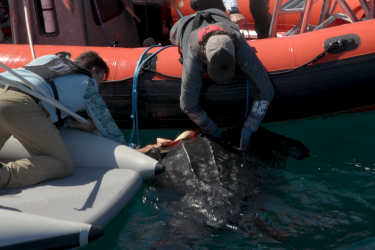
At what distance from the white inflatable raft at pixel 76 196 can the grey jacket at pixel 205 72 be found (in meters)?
0.63

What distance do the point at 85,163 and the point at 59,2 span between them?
2046 mm

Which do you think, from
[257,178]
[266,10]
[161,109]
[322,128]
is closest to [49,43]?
[161,109]

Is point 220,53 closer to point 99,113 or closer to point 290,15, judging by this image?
point 99,113

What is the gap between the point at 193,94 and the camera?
2824mm

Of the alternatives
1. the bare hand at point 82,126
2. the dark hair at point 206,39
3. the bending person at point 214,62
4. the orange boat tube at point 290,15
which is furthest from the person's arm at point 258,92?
the orange boat tube at point 290,15

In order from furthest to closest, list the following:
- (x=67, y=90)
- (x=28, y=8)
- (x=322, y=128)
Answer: (x=28, y=8) → (x=322, y=128) → (x=67, y=90)

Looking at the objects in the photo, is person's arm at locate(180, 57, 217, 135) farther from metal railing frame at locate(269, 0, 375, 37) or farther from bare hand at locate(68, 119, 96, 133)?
metal railing frame at locate(269, 0, 375, 37)

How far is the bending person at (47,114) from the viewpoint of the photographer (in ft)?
7.25

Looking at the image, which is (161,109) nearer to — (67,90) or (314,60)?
(67,90)

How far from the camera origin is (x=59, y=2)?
3770mm

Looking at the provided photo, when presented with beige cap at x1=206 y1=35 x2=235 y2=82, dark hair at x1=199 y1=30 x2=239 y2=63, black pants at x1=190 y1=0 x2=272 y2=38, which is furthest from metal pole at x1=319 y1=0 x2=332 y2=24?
beige cap at x1=206 y1=35 x2=235 y2=82

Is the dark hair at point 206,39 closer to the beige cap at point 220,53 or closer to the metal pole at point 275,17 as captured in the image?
the beige cap at point 220,53

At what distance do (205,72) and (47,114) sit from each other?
121 cm

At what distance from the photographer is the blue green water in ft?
6.95
